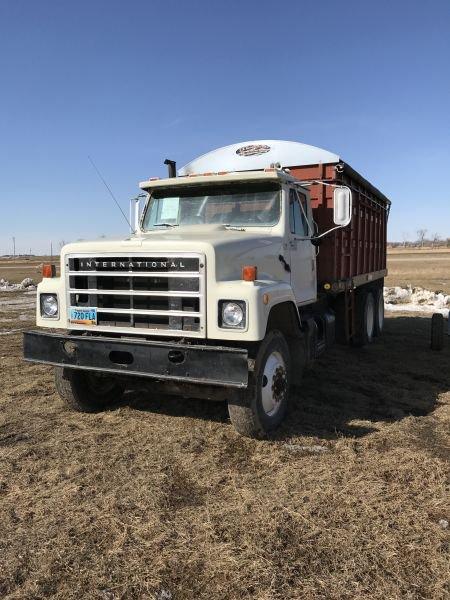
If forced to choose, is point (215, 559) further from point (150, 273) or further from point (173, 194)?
point (173, 194)

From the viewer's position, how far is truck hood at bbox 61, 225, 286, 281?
437 cm

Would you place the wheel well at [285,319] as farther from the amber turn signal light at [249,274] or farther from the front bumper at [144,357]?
the front bumper at [144,357]

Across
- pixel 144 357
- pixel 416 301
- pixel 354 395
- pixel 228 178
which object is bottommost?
pixel 354 395

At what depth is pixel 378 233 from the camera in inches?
438

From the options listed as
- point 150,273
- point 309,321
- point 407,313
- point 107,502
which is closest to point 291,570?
point 107,502

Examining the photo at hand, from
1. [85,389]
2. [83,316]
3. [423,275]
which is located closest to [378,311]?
[85,389]

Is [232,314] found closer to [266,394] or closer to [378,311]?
[266,394]

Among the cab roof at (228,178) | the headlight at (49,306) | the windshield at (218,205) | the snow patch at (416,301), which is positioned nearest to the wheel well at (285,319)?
the windshield at (218,205)

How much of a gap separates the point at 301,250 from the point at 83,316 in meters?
2.58

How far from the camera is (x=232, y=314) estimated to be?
166 inches

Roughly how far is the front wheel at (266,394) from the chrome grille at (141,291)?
0.66 metres

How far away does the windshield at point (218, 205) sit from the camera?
18.1 feet

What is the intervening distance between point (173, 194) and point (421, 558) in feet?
14.7

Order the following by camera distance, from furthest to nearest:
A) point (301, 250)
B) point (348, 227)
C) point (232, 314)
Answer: point (348, 227)
point (301, 250)
point (232, 314)
